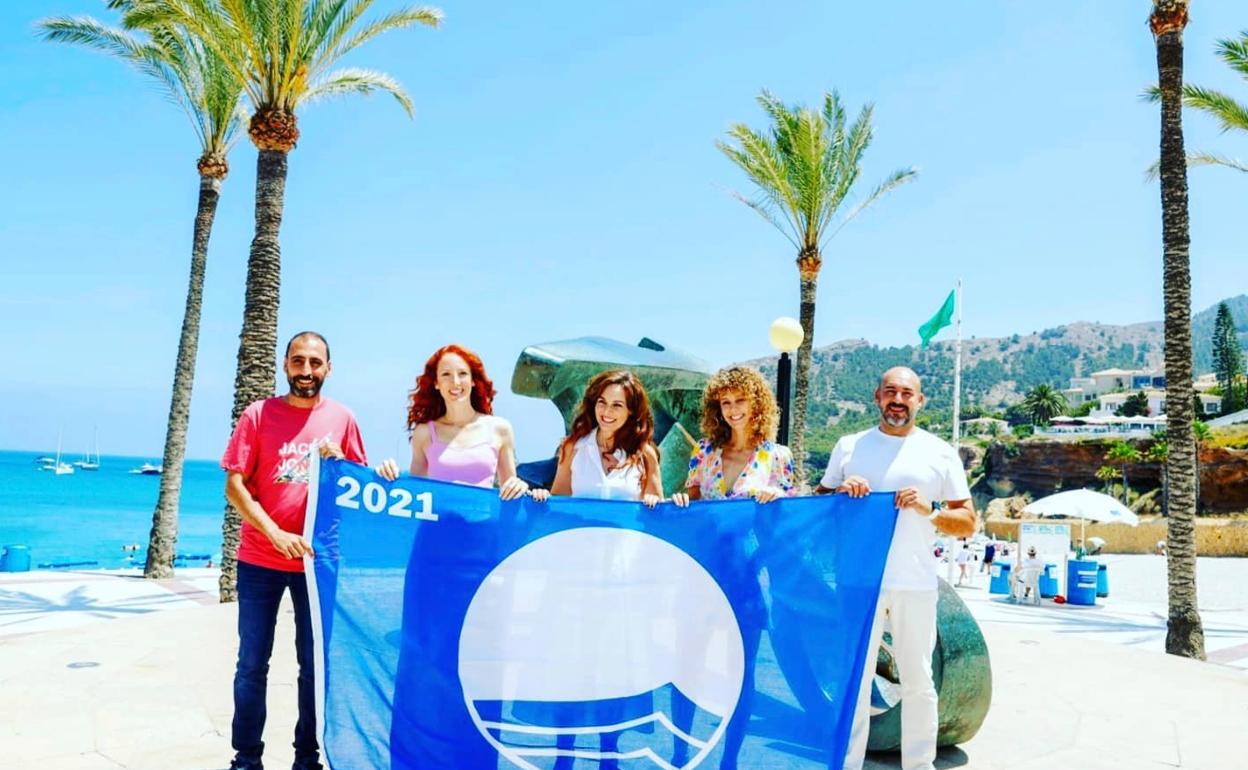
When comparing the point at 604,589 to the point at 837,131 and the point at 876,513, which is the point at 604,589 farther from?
the point at 837,131

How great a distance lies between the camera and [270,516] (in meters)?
3.71

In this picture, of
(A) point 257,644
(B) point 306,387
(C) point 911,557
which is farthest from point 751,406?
(A) point 257,644

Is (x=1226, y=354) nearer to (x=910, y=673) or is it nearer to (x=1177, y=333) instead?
(x=1177, y=333)

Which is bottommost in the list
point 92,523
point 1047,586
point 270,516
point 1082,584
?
point 92,523

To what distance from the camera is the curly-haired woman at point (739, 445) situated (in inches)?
157

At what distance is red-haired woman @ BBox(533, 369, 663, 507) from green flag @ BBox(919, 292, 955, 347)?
1941 centimetres

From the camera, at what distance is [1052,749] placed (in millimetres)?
5000

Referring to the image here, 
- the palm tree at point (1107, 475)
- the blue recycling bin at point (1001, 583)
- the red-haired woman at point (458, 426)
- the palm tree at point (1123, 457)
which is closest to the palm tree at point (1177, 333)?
the red-haired woman at point (458, 426)

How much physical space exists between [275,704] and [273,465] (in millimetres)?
2372

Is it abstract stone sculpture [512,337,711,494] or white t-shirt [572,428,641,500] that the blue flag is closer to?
white t-shirt [572,428,641,500]

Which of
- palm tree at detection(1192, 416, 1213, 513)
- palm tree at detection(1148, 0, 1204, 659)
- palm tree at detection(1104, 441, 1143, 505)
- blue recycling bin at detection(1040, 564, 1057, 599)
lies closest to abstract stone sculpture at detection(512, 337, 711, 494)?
palm tree at detection(1148, 0, 1204, 659)

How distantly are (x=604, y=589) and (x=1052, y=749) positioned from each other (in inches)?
116

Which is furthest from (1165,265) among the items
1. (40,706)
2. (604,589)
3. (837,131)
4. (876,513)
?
(40,706)

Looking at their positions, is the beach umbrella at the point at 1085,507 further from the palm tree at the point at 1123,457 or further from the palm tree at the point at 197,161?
the palm tree at the point at 1123,457
